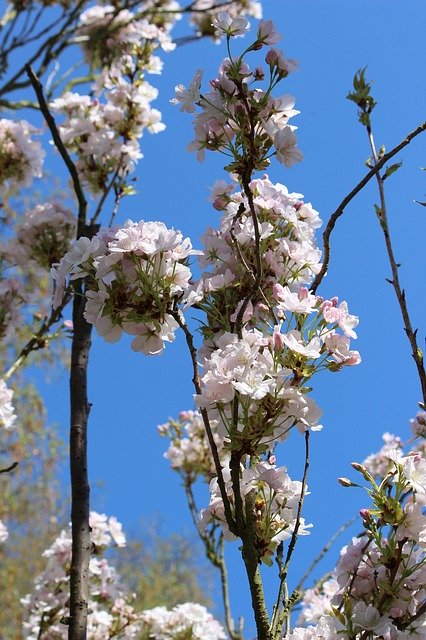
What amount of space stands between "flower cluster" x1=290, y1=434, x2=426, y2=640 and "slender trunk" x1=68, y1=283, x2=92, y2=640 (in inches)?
25.9

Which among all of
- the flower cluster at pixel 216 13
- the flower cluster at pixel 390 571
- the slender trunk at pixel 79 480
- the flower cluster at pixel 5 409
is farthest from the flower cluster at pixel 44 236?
the flower cluster at pixel 216 13

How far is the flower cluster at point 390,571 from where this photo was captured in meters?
1.36

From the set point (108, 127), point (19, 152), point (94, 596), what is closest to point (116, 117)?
point (108, 127)

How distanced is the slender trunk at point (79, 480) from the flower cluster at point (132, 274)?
24 cm

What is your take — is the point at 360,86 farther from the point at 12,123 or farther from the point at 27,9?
the point at 27,9

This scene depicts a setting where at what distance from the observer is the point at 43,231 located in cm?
307

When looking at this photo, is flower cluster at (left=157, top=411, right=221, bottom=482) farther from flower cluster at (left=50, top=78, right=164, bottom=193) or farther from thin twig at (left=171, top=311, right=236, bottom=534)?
thin twig at (left=171, top=311, right=236, bottom=534)

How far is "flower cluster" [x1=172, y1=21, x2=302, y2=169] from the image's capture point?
1.52 meters

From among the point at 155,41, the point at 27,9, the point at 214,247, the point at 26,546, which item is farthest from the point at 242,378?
the point at 26,546

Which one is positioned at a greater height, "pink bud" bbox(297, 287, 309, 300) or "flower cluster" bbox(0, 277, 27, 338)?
"flower cluster" bbox(0, 277, 27, 338)

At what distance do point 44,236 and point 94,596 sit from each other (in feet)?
4.82

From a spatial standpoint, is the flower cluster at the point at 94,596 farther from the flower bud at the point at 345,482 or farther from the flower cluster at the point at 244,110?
the flower cluster at the point at 244,110

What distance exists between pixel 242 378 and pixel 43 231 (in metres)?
1.99

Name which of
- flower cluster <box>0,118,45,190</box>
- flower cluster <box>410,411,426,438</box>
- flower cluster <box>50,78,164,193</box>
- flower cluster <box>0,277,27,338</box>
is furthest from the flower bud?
flower cluster <box>0,118,45,190</box>
